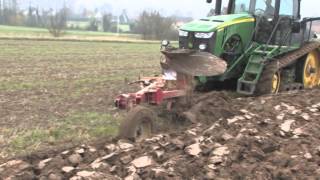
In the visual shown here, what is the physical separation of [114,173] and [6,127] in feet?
11.0

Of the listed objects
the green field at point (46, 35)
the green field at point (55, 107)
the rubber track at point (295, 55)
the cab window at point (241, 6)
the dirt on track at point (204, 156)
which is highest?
the cab window at point (241, 6)

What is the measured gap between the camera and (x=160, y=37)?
63.4m

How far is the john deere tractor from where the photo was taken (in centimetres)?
867

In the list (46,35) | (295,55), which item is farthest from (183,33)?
(46,35)

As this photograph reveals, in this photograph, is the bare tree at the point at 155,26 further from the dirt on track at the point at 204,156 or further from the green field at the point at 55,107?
the dirt on track at the point at 204,156

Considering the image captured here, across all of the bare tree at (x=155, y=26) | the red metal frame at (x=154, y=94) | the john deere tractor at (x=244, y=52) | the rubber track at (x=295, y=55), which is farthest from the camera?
the bare tree at (x=155, y=26)

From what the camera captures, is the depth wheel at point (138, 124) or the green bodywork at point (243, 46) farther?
the green bodywork at point (243, 46)

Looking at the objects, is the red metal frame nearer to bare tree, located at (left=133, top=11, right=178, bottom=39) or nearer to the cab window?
the cab window

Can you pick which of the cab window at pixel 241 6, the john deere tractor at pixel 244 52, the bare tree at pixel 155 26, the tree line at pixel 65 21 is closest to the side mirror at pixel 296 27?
the john deere tractor at pixel 244 52

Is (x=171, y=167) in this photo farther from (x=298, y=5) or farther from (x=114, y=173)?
(x=298, y=5)

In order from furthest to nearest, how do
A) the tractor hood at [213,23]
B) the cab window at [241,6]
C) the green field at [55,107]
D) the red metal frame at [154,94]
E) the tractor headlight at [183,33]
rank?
1. the cab window at [241,6]
2. the tractor headlight at [183,33]
3. the tractor hood at [213,23]
4. the red metal frame at [154,94]
5. the green field at [55,107]

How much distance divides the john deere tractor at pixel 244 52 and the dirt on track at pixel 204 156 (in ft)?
3.65

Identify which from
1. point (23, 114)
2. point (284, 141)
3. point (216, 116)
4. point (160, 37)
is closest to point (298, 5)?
point (216, 116)

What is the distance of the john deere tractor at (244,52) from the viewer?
8672mm
